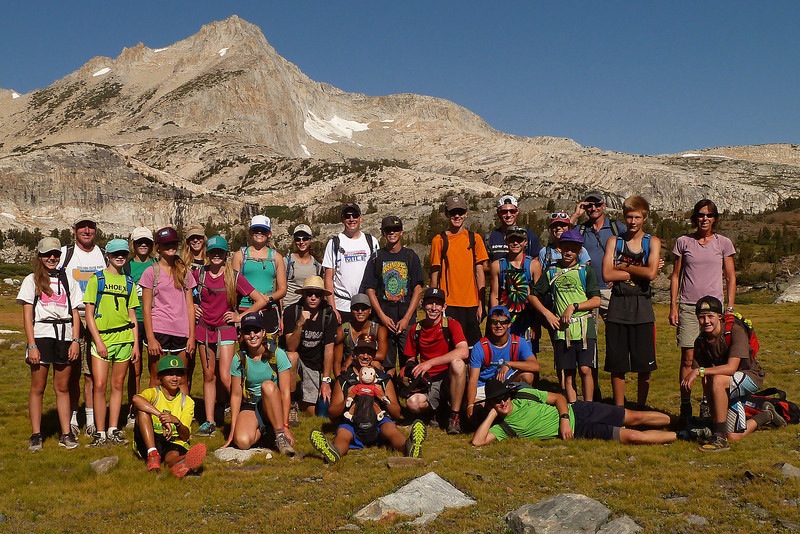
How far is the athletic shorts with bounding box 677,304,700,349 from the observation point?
29.1 feet

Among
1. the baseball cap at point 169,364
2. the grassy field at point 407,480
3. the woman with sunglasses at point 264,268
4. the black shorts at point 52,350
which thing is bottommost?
the grassy field at point 407,480

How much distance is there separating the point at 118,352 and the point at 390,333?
4202 millimetres

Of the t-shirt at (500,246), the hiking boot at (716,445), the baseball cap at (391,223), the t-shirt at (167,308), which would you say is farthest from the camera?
the t-shirt at (500,246)

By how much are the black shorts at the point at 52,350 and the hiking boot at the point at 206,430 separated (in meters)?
2.23

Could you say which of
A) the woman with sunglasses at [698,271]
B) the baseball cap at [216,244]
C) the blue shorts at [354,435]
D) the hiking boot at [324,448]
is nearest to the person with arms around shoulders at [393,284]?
the blue shorts at [354,435]

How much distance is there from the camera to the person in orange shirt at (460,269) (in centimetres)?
982

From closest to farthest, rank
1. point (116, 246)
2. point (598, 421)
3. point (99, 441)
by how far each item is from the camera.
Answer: point (598, 421) → point (116, 246) → point (99, 441)

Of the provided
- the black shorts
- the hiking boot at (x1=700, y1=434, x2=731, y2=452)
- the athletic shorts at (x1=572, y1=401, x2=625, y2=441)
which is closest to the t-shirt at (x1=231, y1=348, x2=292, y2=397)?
the black shorts

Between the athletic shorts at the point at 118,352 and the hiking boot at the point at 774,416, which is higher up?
the athletic shorts at the point at 118,352

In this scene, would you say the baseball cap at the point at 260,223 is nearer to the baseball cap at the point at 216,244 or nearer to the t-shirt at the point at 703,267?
the baseball cap at the point at 216,244

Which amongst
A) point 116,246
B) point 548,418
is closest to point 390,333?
point 548,418

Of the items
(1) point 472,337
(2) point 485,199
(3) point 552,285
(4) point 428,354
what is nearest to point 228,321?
(4) point 428,354

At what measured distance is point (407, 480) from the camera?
7051 mm

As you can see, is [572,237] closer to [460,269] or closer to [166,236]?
[460,269]
